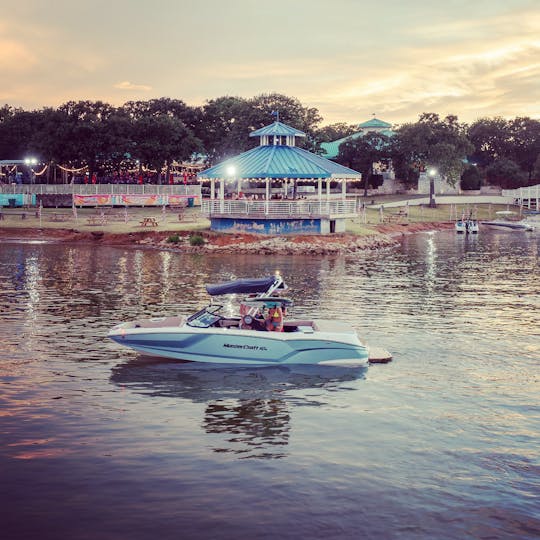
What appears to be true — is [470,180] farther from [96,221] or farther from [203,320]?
[203,320]

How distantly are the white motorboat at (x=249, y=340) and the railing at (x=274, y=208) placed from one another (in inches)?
1623

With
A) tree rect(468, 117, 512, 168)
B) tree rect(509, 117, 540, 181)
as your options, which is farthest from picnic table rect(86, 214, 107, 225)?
tree rect(509, 117, 540, 181)

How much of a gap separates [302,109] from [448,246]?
39.7 meters

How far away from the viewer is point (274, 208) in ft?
208

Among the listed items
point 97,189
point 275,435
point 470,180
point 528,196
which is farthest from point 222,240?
point 470,180

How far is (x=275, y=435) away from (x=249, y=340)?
568 cm

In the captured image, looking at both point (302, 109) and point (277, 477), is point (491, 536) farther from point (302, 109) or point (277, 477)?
point (302, 109)

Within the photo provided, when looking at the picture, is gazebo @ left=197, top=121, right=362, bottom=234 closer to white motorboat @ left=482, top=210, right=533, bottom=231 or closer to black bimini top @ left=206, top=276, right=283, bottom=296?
white motorboat @ left=482, top=210, right=533, bottom=231

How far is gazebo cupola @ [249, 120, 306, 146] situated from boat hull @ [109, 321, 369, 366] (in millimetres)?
47928

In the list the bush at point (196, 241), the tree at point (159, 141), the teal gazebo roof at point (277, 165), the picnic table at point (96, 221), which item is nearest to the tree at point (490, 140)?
the tree at point (159, 141)

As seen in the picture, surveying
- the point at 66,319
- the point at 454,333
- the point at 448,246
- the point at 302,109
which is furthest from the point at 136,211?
the point at 454,333

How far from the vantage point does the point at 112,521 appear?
12.1 meters

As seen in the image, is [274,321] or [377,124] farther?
[377,124]

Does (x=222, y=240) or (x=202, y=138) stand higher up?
(x=202, y=138)
